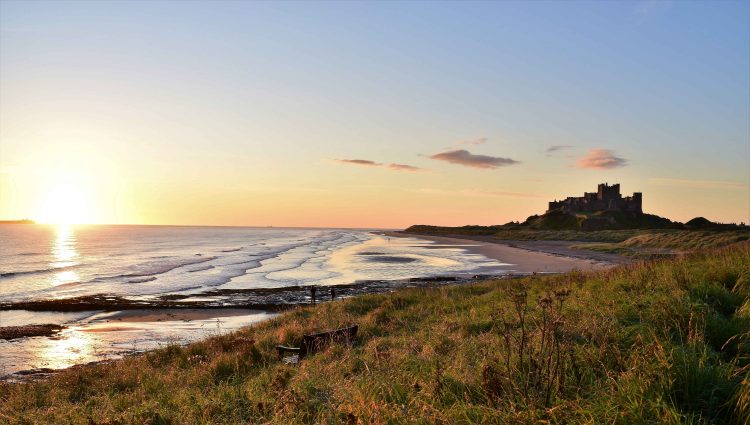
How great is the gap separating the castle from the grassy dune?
16030 centimetres

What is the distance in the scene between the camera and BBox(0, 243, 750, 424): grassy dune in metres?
4.86

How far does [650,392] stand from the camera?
478cm

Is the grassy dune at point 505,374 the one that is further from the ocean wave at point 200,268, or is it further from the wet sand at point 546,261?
the ocean wave at point 200,268

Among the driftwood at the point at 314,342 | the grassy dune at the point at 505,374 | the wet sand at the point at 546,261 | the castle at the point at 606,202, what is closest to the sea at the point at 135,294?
the wet sand at the point at 546,261

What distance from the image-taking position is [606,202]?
162 meters

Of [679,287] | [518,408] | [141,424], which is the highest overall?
[679,287]

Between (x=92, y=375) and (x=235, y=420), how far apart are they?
8.28 meters

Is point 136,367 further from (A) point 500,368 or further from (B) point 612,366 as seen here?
(B) point 612,366

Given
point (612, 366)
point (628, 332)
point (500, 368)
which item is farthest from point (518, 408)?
point (628, 332)

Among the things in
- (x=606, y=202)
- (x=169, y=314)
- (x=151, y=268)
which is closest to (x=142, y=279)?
(x=151, y=268)

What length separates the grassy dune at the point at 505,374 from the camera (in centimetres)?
486

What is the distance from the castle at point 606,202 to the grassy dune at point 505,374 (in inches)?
6311

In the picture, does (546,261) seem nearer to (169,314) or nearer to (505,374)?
(169,314)

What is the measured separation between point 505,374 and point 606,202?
172540 millimetres
